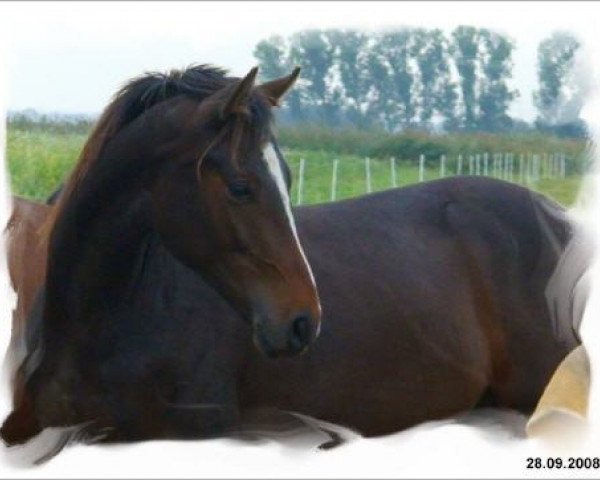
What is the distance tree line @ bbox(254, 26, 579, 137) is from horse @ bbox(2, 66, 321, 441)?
539 mm

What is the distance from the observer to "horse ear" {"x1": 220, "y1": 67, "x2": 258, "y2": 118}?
3.56 m

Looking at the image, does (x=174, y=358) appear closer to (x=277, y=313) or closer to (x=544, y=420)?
(x=277, y=313)

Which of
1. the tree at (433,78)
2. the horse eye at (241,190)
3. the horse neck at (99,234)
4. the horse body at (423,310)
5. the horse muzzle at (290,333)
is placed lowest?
the horse body at (423,310)

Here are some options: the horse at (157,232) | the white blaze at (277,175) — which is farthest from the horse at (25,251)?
the white blaze at (277,175)

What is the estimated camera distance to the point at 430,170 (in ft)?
16.1

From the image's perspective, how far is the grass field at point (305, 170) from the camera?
A: 13.0ft

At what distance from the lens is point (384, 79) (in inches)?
175

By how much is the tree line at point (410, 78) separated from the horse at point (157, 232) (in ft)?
1.77

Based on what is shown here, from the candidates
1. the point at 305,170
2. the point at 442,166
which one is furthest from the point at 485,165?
the point at 305,170

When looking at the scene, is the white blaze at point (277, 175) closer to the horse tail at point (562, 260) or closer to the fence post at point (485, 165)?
the fence post at point (485, 165)

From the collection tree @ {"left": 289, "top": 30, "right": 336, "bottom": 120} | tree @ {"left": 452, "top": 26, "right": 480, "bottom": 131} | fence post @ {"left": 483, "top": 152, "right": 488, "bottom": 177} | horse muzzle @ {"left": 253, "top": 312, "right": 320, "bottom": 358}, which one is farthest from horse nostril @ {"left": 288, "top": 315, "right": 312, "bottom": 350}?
fence post @ {"left": 483, "top": 152, "right": 488, "bottom": 177}

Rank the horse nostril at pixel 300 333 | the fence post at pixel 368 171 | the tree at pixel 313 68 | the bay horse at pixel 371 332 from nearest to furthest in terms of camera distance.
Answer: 1. the horse nostril at pixel 300 333
2. the bay horse at pixel 371 332
3. the tree at pixel 313 68
4. the fence post at pixel 368 171

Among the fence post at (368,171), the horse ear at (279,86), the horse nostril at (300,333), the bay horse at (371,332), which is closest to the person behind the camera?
the horse nostril at (300,333)

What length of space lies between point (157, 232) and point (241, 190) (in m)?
0.41
